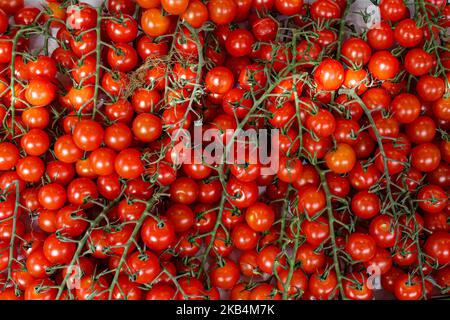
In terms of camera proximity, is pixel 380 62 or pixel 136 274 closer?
pixel 136 274

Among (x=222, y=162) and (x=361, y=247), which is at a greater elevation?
(x=222, y=162)

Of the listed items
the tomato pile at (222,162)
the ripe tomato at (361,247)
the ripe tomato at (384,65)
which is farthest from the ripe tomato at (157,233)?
the ripe tomato at (384,65)

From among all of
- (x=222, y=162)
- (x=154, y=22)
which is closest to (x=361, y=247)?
(x=222, y=162)

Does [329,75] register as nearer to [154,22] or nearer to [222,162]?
[222,162]

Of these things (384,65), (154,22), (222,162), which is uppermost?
(154,22)

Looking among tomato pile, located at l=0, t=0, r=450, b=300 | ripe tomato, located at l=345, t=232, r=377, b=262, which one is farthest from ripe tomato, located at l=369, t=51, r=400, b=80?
ripe tomato, located at l=345, t=232, r=377, b=262

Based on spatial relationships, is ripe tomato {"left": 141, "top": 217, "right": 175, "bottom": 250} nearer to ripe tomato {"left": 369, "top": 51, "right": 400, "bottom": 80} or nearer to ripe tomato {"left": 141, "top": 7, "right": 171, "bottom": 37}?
ripe tomato {"left": 141, "top": 7, "right": 171, "bottom": 37}

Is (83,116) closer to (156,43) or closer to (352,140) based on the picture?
(156,43)
